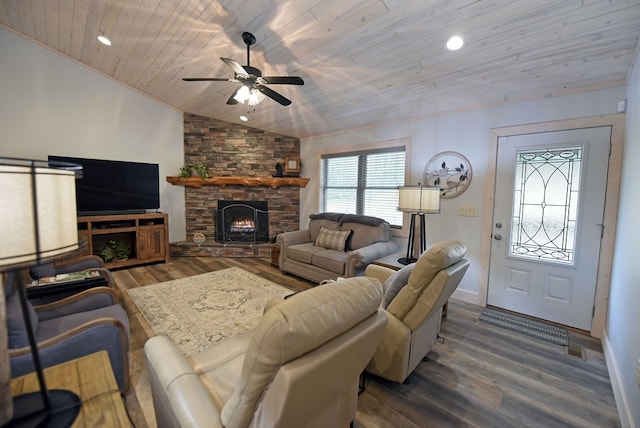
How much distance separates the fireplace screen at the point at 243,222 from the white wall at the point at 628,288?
16.7 ft

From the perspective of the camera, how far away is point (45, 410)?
3.09ft

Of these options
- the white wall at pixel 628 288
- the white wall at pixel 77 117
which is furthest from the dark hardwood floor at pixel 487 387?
the white wall at pixel 77 117

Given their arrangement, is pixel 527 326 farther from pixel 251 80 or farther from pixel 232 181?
pixel 232 181

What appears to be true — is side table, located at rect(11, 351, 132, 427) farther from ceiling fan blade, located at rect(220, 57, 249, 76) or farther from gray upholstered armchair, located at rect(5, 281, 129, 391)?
ceiling fan blade, located at rect(220, 57, 249, 76)

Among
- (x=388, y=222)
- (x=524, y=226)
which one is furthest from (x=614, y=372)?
(x=388, y=222)

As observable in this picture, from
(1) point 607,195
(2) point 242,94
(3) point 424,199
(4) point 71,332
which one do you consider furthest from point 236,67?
(1) point 607,195

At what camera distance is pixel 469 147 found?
11.4 ft

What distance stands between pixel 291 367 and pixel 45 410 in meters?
0.88

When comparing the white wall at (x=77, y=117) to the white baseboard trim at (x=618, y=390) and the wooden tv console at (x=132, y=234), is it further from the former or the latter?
the white baseboard trim at (x=618, y=390)

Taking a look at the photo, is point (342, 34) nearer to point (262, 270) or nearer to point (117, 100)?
point (262, 270)

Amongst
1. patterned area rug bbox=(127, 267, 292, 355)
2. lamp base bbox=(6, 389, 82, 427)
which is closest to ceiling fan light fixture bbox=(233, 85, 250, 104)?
patterned area rug bbox=(127, 267, 292, 355)

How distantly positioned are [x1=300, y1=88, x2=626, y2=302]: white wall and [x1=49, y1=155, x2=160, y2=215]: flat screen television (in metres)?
4.01

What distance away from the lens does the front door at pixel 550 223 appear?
2736 mm

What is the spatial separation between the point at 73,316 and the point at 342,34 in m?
3.07
